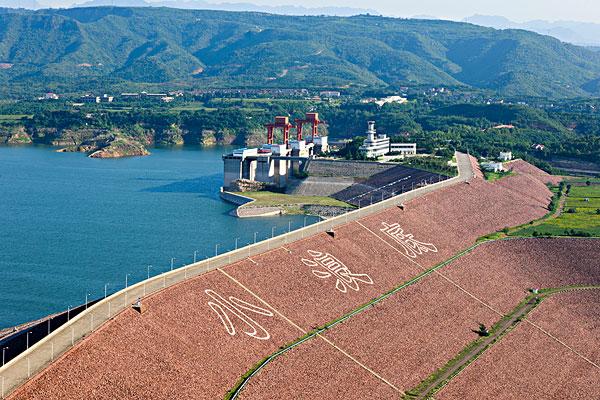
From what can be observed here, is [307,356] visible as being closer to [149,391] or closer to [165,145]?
[149,391]

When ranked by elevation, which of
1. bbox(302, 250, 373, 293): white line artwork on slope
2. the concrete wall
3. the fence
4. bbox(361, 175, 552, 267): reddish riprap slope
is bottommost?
the concrete wall

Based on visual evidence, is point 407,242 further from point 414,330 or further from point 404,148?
point 404,148

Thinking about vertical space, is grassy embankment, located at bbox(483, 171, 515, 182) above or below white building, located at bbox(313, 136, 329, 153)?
above

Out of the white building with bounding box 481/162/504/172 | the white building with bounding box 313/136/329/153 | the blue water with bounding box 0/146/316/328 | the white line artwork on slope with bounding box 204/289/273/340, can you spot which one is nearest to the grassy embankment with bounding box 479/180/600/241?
the white building with bounding box 481/162/504/172

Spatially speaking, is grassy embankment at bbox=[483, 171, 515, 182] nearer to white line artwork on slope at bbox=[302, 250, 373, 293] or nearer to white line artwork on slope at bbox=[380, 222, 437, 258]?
white line artwork on slope at bbox=[380, 222, 437, 258]

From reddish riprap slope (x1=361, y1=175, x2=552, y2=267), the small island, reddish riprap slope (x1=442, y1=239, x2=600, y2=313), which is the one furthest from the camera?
the small island

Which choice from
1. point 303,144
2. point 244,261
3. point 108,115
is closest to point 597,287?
point 244,261

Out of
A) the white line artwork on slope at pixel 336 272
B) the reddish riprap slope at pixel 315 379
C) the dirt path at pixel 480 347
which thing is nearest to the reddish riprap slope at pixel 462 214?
the dirt path at pixel 480 347
